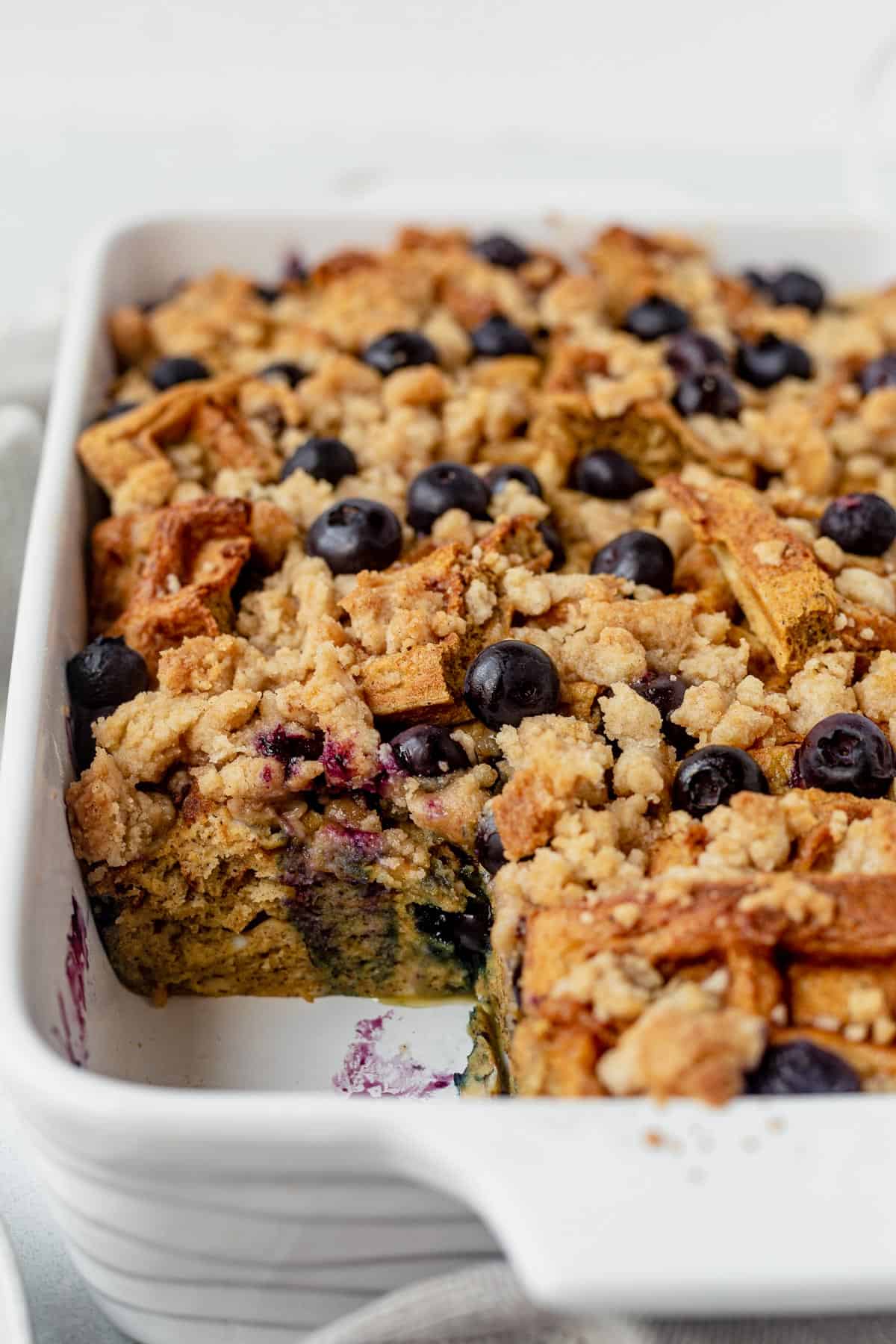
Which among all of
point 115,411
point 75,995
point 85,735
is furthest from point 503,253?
point 75,995

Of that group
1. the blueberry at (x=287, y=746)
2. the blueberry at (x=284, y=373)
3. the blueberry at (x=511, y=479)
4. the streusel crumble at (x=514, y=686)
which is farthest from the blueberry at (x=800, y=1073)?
the blueberry at (x=284, y=373)

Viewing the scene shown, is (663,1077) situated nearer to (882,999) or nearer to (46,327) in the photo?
(882,999)

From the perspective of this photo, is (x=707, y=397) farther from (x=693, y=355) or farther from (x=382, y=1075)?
(x=382, y=1075)

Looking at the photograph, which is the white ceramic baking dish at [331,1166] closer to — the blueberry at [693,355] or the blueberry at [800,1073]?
the blueberry at [800,1073]

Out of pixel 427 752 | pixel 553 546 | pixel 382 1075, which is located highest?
pixel 553 546

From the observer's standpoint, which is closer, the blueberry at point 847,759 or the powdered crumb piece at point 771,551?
the blueberry at point 847,759

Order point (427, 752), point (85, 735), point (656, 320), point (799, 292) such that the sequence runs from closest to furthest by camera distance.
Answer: point (427, 752) < point (85, 735) < point (656, 320) < point (799, 292)
